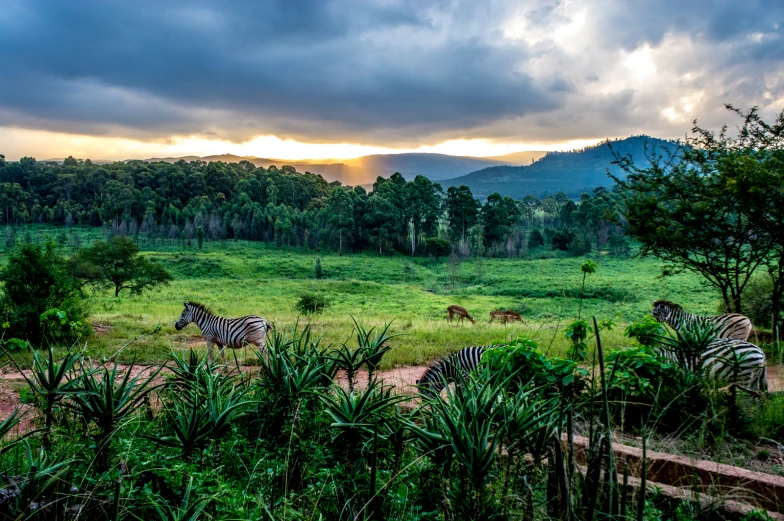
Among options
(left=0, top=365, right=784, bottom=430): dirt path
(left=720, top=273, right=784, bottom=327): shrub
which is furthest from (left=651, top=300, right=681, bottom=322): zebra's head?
(left=0, top=365, right=784, bottom=430): dirt path

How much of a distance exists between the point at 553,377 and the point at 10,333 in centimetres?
1273

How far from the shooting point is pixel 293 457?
3076 millimetres

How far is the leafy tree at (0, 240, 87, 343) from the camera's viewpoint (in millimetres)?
11695

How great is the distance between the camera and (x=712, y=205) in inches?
412

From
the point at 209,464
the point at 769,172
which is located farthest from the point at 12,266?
the point at 769,172

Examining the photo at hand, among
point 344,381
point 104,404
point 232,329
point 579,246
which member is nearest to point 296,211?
point 579,246

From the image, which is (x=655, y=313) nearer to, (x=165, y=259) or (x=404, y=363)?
(x=404, y=363)

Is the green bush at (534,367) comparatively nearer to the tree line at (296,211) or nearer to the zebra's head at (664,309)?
the zebra's head at (664,309)

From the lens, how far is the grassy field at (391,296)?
12066mm

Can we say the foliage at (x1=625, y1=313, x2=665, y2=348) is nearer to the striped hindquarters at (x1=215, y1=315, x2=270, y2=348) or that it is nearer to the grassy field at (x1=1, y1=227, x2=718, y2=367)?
the grassy field at (x1=1, y1=227, x2=718, y2=367)

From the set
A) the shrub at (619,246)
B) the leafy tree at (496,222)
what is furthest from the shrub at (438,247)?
the shrub at (619,246)

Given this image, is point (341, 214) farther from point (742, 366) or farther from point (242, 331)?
point (742, 366)

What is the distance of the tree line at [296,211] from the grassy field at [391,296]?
216 inches

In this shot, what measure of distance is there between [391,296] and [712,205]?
2376 cm
